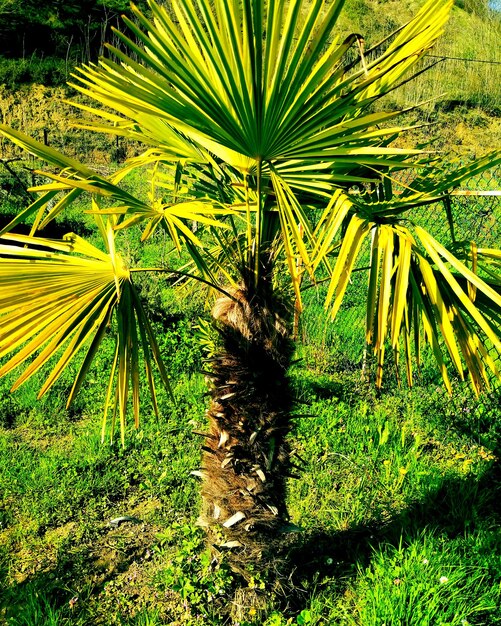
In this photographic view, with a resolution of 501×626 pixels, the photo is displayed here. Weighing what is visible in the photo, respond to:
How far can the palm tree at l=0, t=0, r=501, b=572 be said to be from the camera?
4.79 feet

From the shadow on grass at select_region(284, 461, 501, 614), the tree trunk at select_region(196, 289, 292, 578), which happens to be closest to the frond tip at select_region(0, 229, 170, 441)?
the tree trunk at select_region(196, 289, 292, 578)

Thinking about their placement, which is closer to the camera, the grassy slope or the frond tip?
the frond tip

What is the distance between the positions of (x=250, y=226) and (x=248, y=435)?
0.94 m

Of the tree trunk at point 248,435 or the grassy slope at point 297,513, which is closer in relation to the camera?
the tree trunk at point 248,435

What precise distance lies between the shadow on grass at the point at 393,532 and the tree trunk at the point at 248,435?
0.35 m

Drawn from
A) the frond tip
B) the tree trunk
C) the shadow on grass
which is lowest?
the shadow on grass

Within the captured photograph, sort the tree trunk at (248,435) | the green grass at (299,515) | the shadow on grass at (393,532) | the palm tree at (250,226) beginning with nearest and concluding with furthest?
the palm tree at (250,226) < the tree trunk at (248,435) < the green grass at (299,515) < the shadow on grass at (393,532)

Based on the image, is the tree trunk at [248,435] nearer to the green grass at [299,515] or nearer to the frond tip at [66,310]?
the green grass at [299,515]

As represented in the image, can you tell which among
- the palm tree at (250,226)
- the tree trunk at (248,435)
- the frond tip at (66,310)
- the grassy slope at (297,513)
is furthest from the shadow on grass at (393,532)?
the frond tip at (66,310)

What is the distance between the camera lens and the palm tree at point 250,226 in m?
1.46

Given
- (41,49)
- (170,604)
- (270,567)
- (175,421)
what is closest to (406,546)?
(270,567)

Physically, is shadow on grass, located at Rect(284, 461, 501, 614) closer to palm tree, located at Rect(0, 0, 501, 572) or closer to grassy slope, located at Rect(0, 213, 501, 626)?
grassy slope, located at Rect(0, 213, 501, 626)

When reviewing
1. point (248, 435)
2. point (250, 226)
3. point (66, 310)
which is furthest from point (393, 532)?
point (66, 310)

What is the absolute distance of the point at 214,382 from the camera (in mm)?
2188
